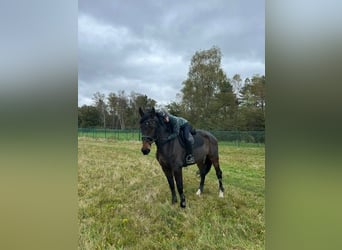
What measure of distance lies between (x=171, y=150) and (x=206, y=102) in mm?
347

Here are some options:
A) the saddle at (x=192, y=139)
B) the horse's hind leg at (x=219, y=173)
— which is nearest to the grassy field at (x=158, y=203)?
the horse's hind leg at (x=219, y=173)

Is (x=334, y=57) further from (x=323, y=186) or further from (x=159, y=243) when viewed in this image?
(x=159, y=243)

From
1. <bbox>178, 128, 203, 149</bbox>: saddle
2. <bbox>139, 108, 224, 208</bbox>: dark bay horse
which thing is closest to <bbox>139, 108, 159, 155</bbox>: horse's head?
<bbox>139, 108, 224, 208</bbox>: dark bay horse

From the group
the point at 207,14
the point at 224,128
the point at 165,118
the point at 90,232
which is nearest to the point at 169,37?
the point at 207,14

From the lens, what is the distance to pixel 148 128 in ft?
5.76

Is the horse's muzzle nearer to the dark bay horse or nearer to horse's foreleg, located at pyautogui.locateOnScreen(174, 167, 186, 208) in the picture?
the dark bay horse

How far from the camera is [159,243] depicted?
1.63 meters

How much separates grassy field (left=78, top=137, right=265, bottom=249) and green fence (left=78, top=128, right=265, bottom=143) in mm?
34

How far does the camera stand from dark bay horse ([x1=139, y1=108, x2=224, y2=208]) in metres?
1.71

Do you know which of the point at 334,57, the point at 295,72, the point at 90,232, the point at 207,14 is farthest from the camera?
the point at 90,232

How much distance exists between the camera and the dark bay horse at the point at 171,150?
1.71 metres

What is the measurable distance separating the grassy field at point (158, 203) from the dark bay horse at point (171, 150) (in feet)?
0.11

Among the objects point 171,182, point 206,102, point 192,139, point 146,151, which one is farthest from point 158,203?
point 206,102

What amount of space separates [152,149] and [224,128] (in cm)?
44
